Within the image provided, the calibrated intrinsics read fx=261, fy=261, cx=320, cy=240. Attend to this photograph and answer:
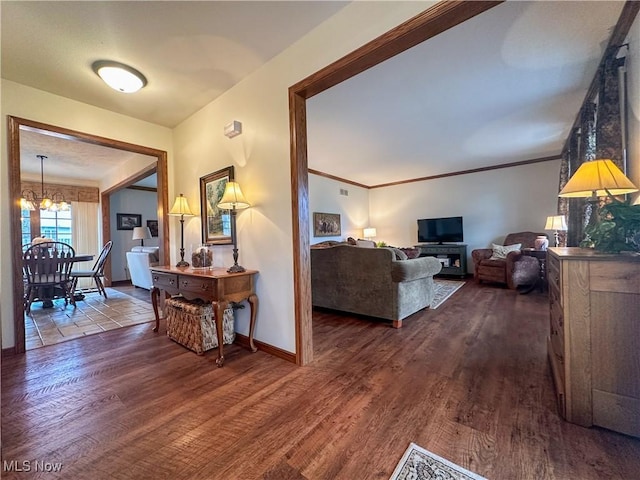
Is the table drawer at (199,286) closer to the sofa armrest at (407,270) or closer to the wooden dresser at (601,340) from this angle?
the sofa armrest at (407,270)

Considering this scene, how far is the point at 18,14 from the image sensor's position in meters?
1.73

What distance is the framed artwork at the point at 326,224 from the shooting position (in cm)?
599

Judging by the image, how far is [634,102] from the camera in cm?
188

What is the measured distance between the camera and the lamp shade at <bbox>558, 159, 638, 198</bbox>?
61.7 inches

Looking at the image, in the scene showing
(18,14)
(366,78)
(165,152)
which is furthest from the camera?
(165,152)


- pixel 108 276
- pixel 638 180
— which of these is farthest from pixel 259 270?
pixel 108 276

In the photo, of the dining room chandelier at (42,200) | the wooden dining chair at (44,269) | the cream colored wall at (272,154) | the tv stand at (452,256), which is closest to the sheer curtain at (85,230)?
the dining room chandelier at (42,200)

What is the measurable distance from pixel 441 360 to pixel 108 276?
23.1 feet

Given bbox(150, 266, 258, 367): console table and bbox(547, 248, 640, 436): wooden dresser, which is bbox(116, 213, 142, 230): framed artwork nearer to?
bbox(150, 266, 258, 367): console table

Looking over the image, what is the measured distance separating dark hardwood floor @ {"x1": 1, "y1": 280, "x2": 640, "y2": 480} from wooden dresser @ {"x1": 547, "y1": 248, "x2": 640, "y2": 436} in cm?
10

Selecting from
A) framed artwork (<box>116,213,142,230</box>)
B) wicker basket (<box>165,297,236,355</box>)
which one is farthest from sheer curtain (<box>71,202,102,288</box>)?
wicker basket (<box>165,297,236,355</box>)

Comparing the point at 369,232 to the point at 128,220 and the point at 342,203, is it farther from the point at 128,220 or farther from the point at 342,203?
the point at 128,220

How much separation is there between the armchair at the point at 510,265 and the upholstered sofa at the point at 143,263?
6.14 metres

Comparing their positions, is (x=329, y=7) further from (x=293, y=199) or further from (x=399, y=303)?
(x=399, y=303)
